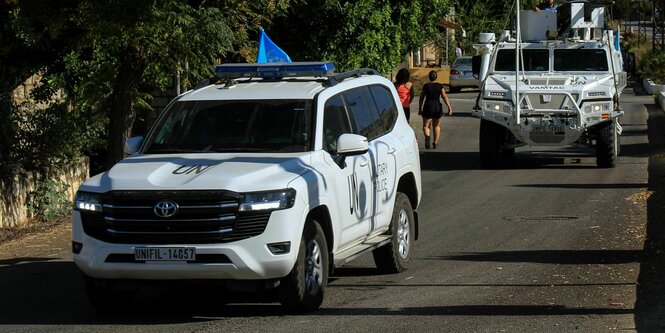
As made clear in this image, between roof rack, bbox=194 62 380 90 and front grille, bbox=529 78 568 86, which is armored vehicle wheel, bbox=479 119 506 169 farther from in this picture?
roof rack, bbox=194 62 380 90

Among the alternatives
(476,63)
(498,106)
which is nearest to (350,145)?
(498,106)

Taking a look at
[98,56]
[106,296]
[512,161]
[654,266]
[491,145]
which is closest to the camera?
[106,296]

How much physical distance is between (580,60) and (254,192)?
14.8 meters

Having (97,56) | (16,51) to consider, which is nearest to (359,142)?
(97,56)

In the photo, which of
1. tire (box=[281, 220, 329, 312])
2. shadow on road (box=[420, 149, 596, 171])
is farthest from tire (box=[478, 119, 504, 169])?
tire (box=[281, 220, 329, 312])

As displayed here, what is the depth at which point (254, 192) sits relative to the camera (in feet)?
29.1

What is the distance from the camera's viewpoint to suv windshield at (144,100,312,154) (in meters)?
10.0

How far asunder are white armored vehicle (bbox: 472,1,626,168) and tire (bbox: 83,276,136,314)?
39.1ft

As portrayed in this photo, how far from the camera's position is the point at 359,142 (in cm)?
980

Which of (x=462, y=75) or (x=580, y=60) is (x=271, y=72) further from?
(x=462, y=75)

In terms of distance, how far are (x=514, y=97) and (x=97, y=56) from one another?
7756 millimetres

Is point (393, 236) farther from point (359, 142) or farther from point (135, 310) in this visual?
point (135, 310)

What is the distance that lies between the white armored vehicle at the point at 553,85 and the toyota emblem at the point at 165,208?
12388mm

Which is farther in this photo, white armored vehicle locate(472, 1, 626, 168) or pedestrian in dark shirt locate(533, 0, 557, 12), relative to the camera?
pedestrian in dark shirt locate(533, 0, 557, 12)
